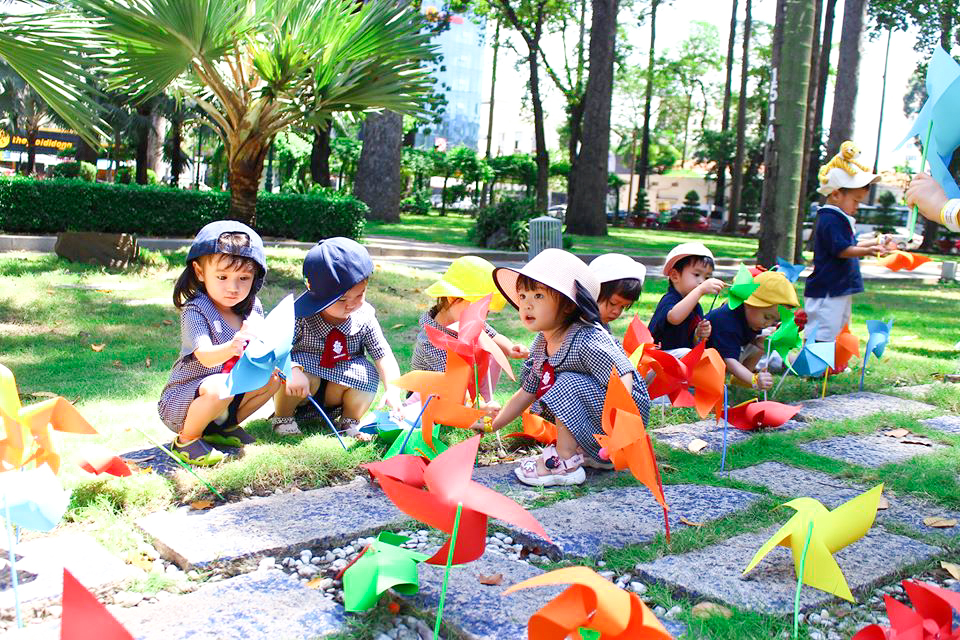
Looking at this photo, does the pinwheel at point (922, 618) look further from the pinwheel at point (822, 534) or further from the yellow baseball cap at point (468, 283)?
the yellow baseball cap at point (468, 283)

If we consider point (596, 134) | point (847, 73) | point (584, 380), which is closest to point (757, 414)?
point (584, 380)

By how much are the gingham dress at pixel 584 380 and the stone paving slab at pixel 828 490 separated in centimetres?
55

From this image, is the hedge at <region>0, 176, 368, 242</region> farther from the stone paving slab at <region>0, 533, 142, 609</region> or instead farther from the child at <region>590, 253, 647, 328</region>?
the stone paving slab at <region>0, 533, 142, 609</region>

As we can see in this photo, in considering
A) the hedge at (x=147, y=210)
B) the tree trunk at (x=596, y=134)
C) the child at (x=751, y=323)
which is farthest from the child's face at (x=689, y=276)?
the tree trunk at (x=596, y=134)

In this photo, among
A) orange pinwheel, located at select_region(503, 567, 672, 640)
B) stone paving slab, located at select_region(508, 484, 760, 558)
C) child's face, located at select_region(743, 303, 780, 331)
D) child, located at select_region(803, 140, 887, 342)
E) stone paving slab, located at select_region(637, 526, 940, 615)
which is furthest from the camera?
child, located at select_region(803, 140, 887, 342)

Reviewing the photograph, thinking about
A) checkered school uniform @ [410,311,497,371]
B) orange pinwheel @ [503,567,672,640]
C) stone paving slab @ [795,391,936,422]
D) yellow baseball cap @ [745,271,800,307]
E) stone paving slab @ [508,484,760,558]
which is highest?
yellow baseball cap @ [745,271,800,307]

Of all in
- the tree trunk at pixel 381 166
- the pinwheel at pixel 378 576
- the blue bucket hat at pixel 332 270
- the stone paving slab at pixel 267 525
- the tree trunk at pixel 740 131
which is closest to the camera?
the pinwheel at pixel 378 576

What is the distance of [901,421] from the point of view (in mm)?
4270

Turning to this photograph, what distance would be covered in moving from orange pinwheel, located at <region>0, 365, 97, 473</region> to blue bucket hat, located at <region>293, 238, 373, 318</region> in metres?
1.18

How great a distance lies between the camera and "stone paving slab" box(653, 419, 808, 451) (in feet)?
12.7

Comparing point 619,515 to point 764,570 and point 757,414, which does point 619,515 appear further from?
point 757,414

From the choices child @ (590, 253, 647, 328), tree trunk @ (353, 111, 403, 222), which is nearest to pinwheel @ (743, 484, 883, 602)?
child @ (590, 253, 647, 328)

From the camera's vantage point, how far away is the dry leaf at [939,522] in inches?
114

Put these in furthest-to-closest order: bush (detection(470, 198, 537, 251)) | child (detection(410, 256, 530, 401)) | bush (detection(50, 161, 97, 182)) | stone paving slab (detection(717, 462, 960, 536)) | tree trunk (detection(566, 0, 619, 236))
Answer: bush (detection(50, 161, 97, 182))
tree trunk (detection(566, 0, 619, 236))
bush (detection(470, 198, 537, 251))
child (detection(410, 256, 530, 401))
stone paving slab (detection(717, 462, 960, 536))
